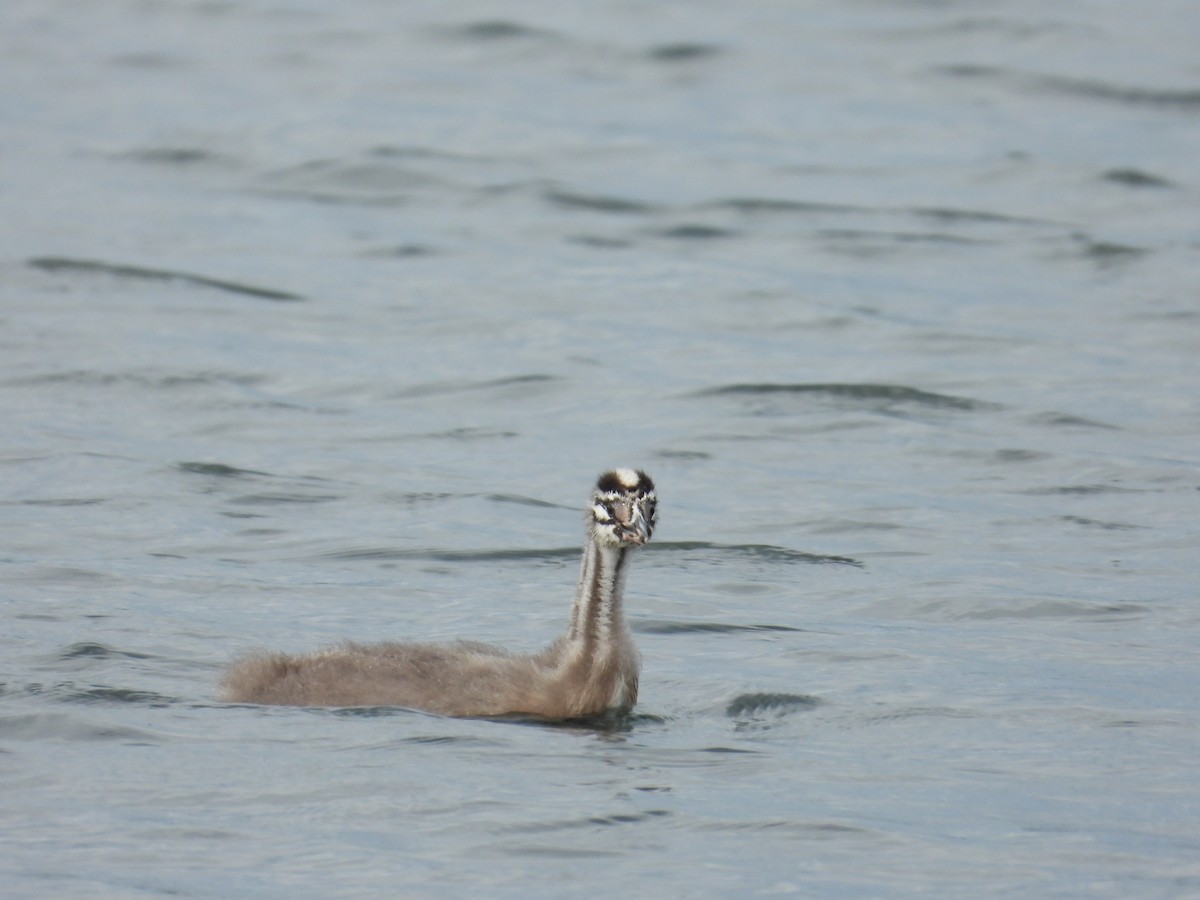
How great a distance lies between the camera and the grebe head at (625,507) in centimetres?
1220

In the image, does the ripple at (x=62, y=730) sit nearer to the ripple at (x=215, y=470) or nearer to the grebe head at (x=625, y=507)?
the grebe head at (x=625, y=507)

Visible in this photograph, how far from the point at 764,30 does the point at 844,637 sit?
97.4 ft

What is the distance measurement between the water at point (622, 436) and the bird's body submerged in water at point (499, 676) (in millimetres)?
146

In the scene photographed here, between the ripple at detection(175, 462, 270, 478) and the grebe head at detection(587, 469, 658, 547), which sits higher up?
the grebe head at detection(587, 469, 658, 547)

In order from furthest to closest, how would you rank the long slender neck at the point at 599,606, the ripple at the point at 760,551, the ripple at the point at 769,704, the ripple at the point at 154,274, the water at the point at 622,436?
the ripple at the point at 154,274
the ripple at the point at 760,551
the ripple at the point at 769,704
the long slender neck at the point at 599,606
the water at the point at 622,436

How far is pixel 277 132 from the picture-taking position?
118 feet

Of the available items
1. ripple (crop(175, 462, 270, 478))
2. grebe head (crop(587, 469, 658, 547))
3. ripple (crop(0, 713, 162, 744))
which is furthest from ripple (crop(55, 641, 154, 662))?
ripple (crop(175, 462, 270, 478))

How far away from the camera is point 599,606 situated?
12578mm

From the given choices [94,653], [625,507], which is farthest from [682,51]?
[625,507]

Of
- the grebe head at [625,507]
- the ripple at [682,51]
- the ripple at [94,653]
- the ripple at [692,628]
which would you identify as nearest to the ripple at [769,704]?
the grebe head at [625,507]

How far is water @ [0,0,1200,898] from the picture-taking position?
1129cm

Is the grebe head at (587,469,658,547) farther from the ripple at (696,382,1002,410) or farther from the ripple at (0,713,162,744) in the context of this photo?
the ripple at (696,382,1002,410)

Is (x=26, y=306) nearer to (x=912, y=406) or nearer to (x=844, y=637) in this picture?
(x=912, y=406)

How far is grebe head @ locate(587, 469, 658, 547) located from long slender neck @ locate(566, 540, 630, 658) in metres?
0.22
